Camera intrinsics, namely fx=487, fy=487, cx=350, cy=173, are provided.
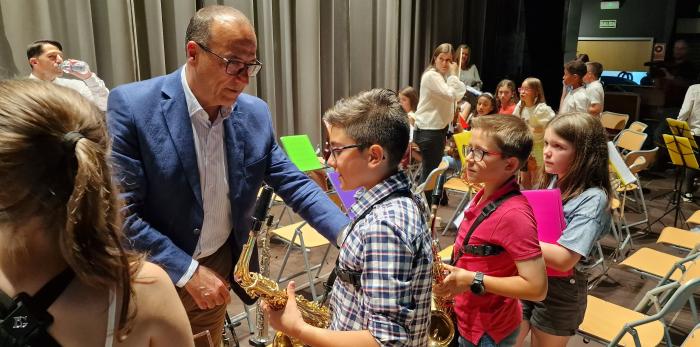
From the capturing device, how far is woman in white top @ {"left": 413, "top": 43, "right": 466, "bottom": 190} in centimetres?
527

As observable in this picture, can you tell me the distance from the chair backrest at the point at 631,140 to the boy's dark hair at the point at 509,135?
511cm

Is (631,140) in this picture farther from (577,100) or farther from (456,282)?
(456,282)

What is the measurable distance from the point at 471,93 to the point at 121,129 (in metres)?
→ 7.02

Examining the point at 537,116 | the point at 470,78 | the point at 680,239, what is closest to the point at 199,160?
the point at 680,239

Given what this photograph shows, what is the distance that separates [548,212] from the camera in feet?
6.18

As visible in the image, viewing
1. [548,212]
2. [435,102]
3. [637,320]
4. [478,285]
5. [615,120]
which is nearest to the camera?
[478,285]

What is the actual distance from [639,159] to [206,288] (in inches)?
192

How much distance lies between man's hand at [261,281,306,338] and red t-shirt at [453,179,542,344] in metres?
Answer: 0.70

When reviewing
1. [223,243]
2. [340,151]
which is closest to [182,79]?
[223,243]

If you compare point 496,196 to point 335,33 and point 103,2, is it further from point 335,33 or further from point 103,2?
point 335,33

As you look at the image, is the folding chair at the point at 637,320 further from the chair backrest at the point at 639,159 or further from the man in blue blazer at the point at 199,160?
the chair backrest at the point at 639,159

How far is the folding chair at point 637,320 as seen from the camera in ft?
6.92

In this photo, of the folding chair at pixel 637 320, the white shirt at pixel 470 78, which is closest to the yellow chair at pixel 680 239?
the folding chair at pixel 637 320

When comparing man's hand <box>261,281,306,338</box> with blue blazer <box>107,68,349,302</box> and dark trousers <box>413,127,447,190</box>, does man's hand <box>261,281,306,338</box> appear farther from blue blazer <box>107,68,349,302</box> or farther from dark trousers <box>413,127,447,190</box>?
dark trousers <box>413,127,447,190</box>
